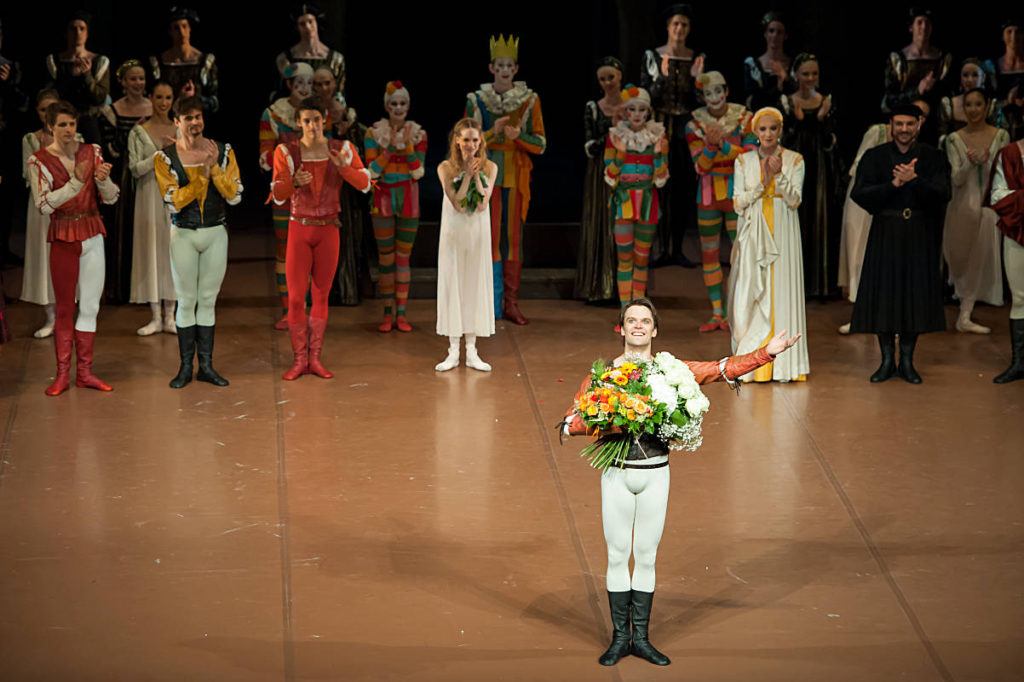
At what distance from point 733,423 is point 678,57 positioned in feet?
11.2

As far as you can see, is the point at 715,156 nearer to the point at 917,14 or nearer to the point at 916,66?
the point at 916,66

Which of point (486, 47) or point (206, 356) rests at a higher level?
point (486, 47)

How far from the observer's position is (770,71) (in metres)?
10.0

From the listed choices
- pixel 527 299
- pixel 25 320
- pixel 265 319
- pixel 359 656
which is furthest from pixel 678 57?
pixel 359 656

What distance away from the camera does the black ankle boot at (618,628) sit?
484 cm

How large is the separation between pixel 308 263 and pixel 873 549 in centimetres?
355

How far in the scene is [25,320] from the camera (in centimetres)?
915

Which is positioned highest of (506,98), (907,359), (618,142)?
(506,98)

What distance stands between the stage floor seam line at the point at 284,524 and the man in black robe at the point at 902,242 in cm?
314

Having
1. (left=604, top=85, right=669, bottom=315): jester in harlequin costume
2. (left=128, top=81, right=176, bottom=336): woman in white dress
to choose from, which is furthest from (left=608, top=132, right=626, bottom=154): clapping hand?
(left=128, top=81, right=176, bottom=336): woman in white dress

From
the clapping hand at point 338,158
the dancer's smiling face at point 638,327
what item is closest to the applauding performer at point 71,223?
the clapping hand at point 338,158

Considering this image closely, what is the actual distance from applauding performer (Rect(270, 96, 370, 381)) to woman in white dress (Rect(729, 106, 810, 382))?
6.75 ft

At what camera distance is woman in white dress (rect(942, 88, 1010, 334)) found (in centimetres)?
902

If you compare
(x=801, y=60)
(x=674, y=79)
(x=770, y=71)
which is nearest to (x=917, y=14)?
(x=770, y=71)
